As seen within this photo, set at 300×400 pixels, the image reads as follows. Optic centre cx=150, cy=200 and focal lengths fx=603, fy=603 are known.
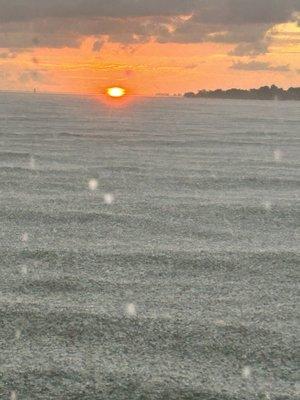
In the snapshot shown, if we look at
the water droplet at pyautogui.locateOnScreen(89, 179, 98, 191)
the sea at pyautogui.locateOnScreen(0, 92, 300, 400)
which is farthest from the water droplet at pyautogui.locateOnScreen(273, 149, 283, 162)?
the water droplet at pyautogui.locateOnScreen(89, 179, 98, 191)

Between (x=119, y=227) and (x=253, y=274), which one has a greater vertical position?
(x=119, y=227)

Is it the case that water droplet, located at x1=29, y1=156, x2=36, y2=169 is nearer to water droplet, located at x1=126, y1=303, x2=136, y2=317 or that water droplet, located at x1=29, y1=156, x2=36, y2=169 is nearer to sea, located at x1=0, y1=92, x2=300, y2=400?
sea, located at x1=0, y1=92, x2=300, y2=400

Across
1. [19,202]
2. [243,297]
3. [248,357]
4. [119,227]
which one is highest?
[19,202]

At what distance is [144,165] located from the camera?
5.83 metres

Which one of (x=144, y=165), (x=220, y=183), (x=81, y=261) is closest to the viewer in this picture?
(x=81, y=261)

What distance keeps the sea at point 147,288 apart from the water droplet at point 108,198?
16 millimetres

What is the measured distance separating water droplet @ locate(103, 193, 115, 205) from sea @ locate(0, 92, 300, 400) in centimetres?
2

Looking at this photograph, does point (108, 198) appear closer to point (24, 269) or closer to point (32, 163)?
point (24, 269)

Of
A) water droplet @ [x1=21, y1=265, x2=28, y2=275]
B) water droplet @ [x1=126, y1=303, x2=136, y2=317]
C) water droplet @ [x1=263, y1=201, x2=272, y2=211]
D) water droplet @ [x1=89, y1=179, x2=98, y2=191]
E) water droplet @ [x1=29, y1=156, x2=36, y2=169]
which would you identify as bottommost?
water droplet @ [x1=126, y1=303, x2=136, y2=317]

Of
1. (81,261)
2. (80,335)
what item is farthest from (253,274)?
(80,335)

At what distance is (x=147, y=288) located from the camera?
2.26 meters

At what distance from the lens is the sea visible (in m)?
1.59

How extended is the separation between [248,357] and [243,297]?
49 centimetres

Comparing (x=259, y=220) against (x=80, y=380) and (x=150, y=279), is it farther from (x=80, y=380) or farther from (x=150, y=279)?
(x=80, y=380)
